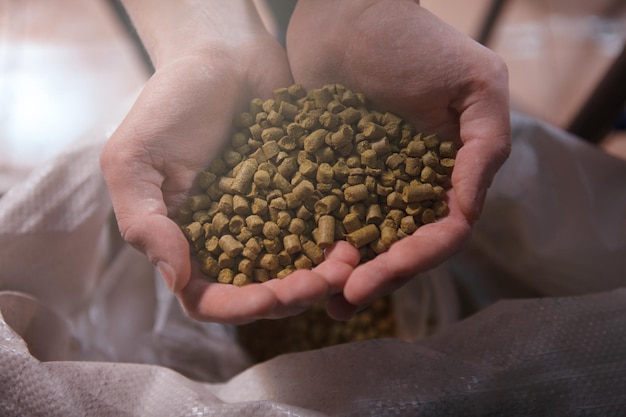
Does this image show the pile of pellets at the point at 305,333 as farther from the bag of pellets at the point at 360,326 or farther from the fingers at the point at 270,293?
the fingers at the point at 270,293

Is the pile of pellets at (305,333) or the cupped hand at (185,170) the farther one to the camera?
the pile of pellets at (305,333)

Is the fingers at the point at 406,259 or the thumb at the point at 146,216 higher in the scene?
the thumb at the point at 146,216

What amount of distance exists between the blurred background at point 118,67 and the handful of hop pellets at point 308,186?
40 cm

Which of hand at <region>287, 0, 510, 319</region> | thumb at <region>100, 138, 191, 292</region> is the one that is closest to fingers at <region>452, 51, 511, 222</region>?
hand at <region>287, 0, 510, 319</region>

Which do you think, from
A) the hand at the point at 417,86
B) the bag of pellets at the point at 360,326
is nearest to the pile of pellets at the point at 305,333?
the bag of pellets at the point at 360,326

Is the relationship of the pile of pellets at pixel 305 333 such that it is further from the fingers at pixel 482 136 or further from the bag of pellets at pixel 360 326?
the fingers at pixel 482 136

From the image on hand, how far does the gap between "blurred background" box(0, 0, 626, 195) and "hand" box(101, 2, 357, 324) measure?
0.42 meters

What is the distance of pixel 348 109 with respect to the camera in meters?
0.42

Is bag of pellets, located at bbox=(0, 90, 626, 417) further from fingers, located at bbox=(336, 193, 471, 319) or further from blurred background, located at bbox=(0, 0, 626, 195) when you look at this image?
blurred background, located at bbox=(0, 0, 626, 195)

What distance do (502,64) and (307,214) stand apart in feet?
0.63

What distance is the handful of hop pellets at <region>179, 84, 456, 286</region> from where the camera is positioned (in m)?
0.42

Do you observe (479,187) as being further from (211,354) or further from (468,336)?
(211,354)

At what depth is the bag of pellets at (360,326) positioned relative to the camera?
484mm

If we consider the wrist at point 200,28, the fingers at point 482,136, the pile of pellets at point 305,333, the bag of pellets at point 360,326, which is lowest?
the pile of pellets at point 305,333
